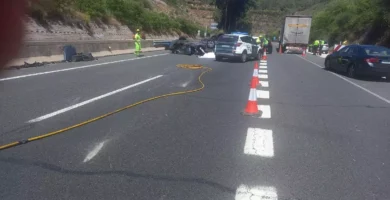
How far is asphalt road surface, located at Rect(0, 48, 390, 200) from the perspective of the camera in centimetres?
416

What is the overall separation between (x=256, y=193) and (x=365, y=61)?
12981mm

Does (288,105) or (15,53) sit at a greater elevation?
(15,53)

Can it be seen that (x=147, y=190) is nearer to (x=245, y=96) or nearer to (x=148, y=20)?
(x=245, y=96)

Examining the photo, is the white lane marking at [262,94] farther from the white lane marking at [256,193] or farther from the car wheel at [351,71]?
the car wheel at [351,71]

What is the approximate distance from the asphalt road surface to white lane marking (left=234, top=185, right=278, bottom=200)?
11 millimetres

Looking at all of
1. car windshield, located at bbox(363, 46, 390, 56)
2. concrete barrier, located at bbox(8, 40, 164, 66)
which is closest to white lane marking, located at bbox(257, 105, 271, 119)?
concrete barrier, located at bbox(8, 40, 164, 66)

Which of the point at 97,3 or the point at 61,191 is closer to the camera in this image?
the point at 61,191

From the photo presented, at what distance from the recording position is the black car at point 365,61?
15086 mm

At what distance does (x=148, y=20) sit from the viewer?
4197cm

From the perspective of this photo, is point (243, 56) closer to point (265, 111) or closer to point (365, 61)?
point (365, 61)

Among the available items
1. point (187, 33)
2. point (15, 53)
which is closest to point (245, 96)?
point (15, 53)

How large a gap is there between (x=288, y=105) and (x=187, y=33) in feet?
162

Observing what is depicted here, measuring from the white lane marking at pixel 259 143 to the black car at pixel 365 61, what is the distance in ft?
33.8

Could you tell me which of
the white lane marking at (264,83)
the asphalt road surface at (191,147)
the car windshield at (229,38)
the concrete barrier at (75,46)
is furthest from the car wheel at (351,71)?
the concrete barrier at (75,46)
